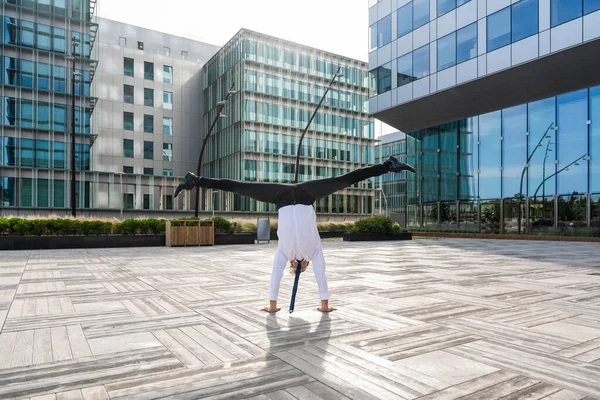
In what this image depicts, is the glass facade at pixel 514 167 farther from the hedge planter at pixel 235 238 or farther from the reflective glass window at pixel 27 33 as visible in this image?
the reflective glass window at pixel 27 33

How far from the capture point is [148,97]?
54625 millimetres

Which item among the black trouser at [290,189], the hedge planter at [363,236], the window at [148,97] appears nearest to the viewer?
the black trouser at [290,189]

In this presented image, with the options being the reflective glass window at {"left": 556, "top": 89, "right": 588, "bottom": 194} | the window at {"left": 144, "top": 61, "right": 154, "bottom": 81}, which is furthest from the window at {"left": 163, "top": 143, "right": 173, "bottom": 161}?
the reflective glass window at {"left": 556, "top": 89, "right": 588, "bottom": 194}

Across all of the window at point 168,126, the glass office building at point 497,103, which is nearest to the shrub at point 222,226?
the glass office building at point 497,103

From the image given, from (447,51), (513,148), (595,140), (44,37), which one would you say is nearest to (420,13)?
(447,51)

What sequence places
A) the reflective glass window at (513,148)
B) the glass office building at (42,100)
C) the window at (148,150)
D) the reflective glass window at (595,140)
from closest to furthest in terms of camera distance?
the reflective glass window at (595,140) < the reflective glass window at (513,148) < the glass office building at (42,100) < the window at (148,150)

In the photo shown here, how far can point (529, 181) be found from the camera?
1218 inches

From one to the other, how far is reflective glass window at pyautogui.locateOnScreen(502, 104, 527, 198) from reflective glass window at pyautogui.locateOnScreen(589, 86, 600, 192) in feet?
13.6

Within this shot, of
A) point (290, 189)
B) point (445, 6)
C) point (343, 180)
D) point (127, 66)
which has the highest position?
point (127, 66)

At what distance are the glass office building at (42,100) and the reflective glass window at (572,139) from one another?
125 ft

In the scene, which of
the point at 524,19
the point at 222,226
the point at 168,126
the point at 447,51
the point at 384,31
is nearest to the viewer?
the point at 222,226

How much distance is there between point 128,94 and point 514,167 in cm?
4232

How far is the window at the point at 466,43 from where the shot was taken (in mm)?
28156

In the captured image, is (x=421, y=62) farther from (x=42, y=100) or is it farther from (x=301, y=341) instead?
(x=42, y=100)
